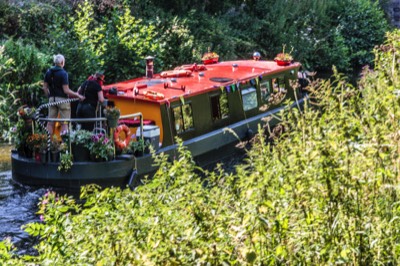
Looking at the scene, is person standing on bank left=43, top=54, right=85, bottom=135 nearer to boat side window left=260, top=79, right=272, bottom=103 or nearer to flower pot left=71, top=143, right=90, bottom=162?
flower pot left=71, top=143, right=90, bottom=162

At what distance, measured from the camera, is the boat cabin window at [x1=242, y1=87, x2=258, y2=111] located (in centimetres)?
1443

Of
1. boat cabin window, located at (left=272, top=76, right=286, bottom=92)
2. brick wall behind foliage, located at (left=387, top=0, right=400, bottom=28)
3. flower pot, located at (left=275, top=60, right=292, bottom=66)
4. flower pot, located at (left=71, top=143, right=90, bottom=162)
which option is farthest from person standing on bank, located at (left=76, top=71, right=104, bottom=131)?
brick wall behind foliage, located at (left=387, top=0, right=400, bottom=28)

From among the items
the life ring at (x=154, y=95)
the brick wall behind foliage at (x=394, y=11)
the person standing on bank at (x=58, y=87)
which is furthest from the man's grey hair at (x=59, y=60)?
the brick wall behind foliage at (x=394, y=11)

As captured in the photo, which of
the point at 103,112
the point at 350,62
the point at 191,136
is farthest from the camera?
the point at 350,62

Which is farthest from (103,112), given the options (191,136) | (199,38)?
(199,38)

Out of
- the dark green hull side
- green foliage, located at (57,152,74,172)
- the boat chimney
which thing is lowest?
the dark green hull side

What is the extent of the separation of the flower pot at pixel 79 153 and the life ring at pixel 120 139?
475 mm

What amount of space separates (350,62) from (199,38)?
6248 mm

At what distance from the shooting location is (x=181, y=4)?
2114cm

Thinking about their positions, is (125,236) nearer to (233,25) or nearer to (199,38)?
(199,38)

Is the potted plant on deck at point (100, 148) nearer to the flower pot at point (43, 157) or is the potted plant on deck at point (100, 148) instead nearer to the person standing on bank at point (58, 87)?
the flower pot at point (43, 157)

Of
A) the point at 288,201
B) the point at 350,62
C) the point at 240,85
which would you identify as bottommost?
the point at 350,62

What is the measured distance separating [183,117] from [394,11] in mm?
18335

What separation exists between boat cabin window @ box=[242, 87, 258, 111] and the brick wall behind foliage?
1582 cm
